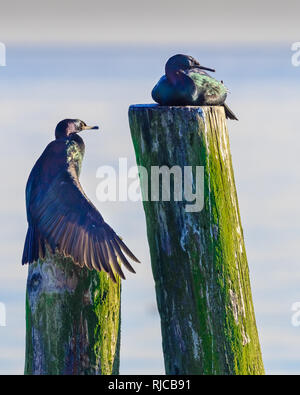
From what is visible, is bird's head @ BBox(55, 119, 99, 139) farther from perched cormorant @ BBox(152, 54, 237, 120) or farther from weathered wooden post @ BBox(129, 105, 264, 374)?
weathered wooden post @ BBox(129, 105, 264, 374)

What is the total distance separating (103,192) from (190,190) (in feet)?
6.84

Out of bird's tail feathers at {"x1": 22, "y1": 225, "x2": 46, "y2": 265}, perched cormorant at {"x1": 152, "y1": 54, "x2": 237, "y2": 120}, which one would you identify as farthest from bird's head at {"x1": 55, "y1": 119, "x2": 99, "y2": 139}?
bird's tail feathers at {"x1": 22, "y1": 225, "x2": 46, "y2": 265}

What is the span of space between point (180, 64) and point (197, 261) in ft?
5.09

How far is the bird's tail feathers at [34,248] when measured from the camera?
5.29 m

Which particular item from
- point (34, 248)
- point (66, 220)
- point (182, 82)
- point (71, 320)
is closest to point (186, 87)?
point (182, 82)

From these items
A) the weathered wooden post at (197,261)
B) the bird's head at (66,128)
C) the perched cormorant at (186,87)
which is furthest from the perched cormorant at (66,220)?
the perched cormorant at (186,87)

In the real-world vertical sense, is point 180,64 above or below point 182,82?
above

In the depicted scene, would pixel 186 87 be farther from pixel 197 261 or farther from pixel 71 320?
pixel 71 320

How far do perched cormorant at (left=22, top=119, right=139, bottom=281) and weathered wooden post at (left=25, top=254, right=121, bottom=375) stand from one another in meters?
0.10

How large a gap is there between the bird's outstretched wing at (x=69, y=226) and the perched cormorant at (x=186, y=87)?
88 cm

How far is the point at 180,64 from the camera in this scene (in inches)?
233

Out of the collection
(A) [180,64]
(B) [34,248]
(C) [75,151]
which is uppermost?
(A) [180,64]
